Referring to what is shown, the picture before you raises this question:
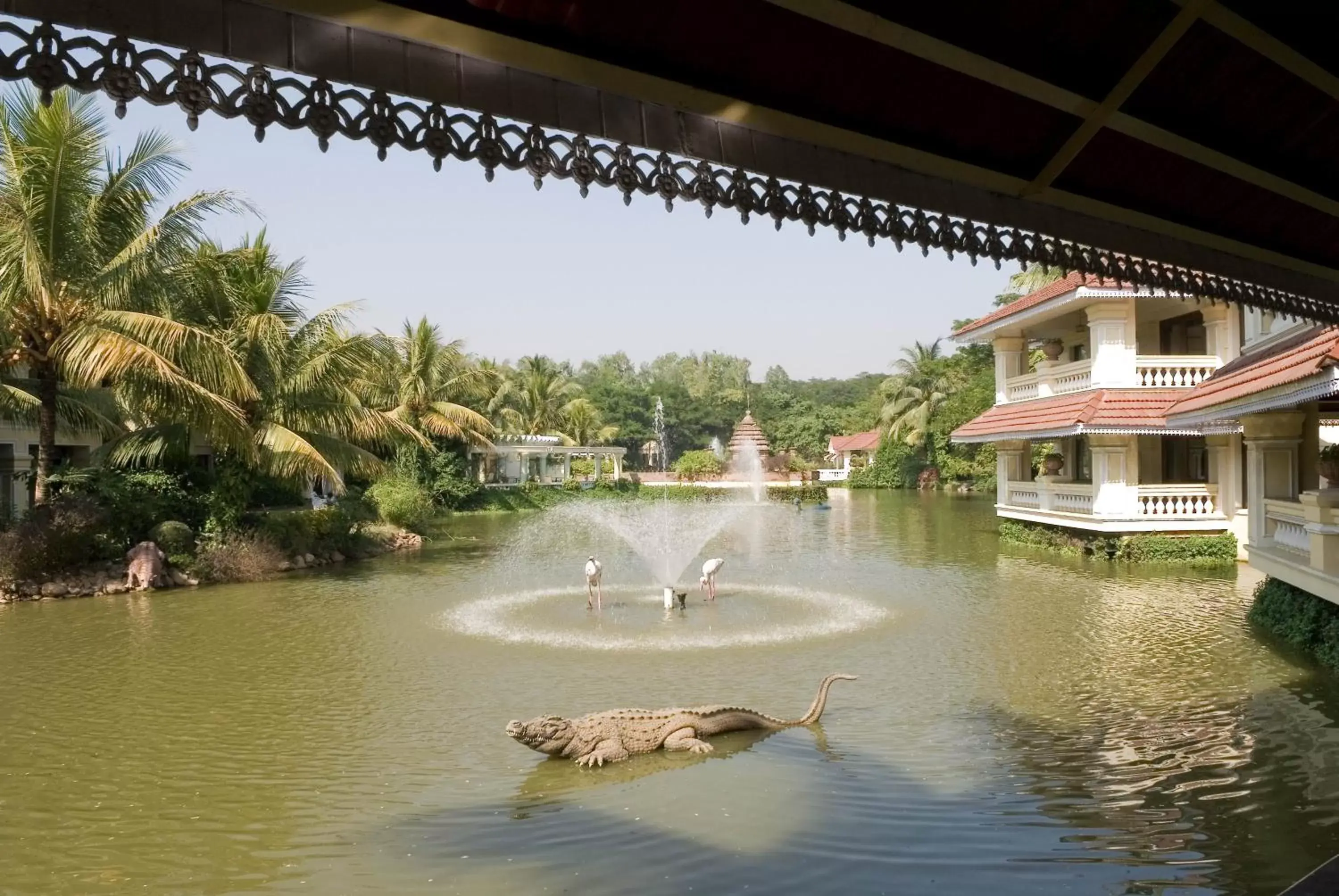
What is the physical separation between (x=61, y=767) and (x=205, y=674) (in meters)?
3.33

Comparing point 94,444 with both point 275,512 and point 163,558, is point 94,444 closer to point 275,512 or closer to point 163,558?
point 275,512

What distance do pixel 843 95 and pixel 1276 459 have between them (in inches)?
507

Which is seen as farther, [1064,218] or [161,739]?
[161,739]

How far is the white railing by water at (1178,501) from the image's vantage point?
2058 centimetres

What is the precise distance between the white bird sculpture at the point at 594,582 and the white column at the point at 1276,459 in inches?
384

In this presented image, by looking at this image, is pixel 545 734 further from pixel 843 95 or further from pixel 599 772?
pixel 843 95

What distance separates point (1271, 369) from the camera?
13000mm

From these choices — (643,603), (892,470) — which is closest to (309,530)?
(643,603)

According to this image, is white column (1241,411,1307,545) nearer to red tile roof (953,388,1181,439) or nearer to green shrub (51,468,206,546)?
red tile roof (953,388,1181,439)

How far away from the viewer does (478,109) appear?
3.65 meters

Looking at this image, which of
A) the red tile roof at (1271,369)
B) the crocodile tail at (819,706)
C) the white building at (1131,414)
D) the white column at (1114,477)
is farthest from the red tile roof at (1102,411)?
the crocodile tail at (819,706)

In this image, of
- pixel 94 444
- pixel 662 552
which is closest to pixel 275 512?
pixel 94 444

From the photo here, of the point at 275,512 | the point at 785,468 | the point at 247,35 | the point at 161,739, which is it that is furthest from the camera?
the point at 785,468

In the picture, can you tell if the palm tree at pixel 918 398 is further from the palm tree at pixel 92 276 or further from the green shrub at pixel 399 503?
the palm tree at pixel 92 276
